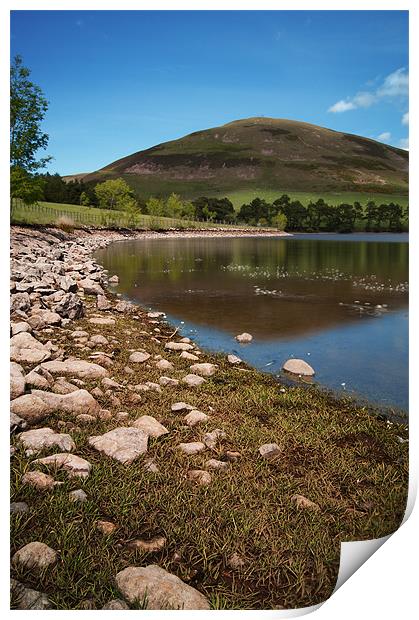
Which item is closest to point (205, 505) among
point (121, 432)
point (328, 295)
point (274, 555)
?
point (274, 555)

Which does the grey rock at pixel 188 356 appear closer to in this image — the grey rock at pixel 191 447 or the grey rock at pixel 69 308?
the grey rock at pixel 69 308

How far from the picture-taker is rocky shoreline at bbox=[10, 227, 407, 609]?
155 centimetres

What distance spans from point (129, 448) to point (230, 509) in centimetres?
69

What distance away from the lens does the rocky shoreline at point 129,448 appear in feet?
5.08

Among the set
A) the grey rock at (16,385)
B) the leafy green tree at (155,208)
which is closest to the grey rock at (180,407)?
the grey rock at (16,385)

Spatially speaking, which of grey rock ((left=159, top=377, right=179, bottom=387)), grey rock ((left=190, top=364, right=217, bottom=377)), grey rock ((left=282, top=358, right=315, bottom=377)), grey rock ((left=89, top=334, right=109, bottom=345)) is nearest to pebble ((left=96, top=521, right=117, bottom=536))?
grey rock ((left=159, top=377, right=179, bottom=387))

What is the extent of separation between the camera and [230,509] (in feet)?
6.21

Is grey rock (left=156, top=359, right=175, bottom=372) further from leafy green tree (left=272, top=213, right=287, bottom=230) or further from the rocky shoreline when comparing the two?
leafy green tree (left=272, top=213, right=287, bottom=230)

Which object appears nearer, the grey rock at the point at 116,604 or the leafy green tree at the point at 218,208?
the grey rock at the point at 116,604

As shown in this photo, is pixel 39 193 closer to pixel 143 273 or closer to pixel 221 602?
pixel 221 602

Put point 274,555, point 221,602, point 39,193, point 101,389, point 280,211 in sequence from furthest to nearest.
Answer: point 280,211, point 101,389, point 39,193, point 274,555, point 221,602

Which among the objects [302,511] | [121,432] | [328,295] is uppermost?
[328,295]

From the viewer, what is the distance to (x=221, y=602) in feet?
5.02
